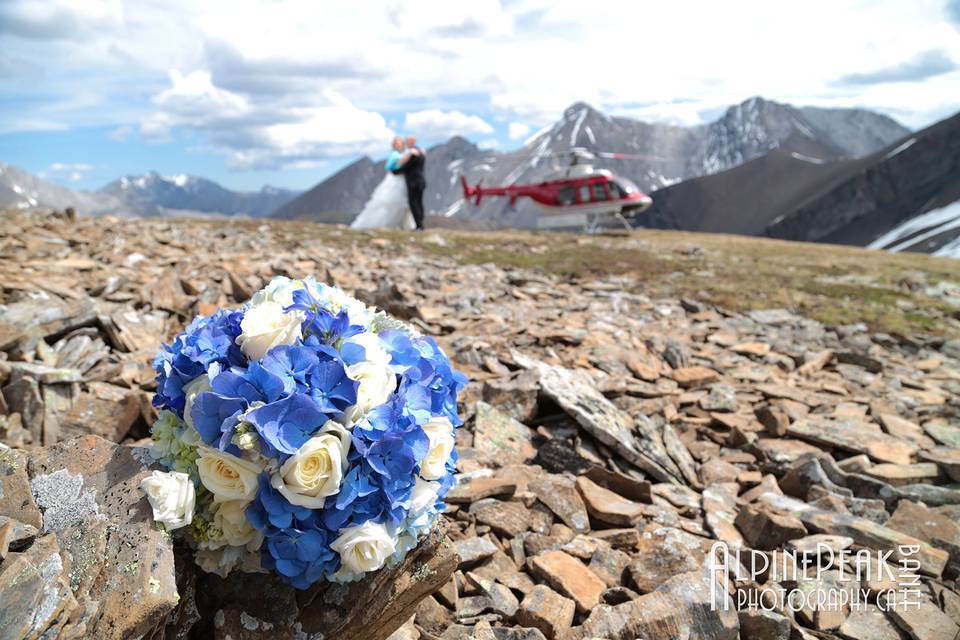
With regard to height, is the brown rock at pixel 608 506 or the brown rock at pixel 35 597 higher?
the brown rock at pixel 35 597

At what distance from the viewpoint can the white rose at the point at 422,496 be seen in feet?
8.61

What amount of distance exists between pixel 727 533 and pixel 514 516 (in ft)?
5.79

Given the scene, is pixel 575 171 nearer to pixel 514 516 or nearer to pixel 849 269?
pixel 849 269

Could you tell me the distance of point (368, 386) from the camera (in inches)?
101

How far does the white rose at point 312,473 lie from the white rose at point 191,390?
1.63 ft

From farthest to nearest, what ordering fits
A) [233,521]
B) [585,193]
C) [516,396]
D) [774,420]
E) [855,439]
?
1. [585,193]
2. [774,420]
3. [855,439]
4. [516,396]
5. [233,521]

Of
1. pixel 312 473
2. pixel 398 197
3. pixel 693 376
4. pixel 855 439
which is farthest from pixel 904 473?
pixel 398 197

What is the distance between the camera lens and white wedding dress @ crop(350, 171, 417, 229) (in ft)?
87.9

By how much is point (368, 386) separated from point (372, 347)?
236 millimetres

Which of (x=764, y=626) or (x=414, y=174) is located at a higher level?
(x=414, y=174)

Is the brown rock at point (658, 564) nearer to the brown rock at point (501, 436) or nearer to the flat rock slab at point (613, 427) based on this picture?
the flat rock slab at point (613, 427)

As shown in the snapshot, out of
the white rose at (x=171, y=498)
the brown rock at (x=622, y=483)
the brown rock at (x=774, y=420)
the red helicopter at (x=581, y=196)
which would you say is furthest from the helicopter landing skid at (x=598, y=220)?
the white rose at (x=171, y=498)

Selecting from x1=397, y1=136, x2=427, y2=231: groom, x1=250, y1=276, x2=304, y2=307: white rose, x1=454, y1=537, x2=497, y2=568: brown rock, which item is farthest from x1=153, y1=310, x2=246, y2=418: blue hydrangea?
x1=397, y1=136, x2=427, y2=231: groom

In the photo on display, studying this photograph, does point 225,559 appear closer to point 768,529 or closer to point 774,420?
point 768,529
